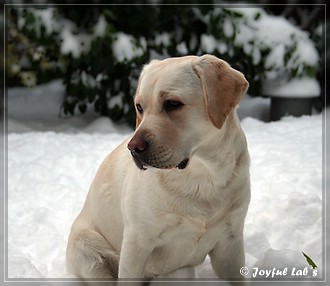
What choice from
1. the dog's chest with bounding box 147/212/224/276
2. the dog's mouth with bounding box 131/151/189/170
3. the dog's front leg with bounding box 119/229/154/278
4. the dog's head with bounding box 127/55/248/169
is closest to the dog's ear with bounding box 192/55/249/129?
the dog's head with bounding box 127/55/248/169

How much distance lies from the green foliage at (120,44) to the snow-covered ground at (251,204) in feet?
1.86

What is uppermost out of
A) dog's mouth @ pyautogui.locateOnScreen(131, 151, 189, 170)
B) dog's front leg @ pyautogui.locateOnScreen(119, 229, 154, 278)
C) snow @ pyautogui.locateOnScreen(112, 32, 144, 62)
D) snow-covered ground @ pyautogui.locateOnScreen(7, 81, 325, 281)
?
dog's mouth @ pyautogui.locateOnScreen(131, 151, 189, 170)

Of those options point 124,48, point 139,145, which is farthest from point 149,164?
point 124,48

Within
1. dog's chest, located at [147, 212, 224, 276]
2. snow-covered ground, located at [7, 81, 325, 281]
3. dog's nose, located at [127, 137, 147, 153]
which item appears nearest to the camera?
dog's nose, located at [127, 137, 147, 153]

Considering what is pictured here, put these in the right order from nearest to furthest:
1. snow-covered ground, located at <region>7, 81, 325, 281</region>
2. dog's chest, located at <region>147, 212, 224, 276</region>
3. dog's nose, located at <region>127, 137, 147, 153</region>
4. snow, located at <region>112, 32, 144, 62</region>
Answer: dog's nose, located at <region>127, 137, 147, 153</region> < dog's chest, located at <region>147, 212, 224, 276</region> < snow-covered ground, located at <region>7, 81, 325, 281</region> < snow, located at <region>112, 32, 144, 62</region>

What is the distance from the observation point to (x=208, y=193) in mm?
2422

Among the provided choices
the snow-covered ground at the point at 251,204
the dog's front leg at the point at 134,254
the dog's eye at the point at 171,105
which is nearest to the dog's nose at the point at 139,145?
the dog's eye at the point at 171,105

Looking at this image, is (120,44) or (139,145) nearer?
(139,145)

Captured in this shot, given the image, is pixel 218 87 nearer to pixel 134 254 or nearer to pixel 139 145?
pixel 139 145

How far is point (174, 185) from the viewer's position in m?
2.40

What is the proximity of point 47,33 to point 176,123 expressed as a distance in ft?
14.9

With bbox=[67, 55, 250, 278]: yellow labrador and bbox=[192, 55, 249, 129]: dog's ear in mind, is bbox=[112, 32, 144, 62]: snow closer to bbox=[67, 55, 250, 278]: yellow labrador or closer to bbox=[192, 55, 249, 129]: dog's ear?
bbox=[67, 55, 250, 278]: yellow labrador

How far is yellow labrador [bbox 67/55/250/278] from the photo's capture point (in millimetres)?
2211

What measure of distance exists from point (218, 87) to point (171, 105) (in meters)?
0.21
